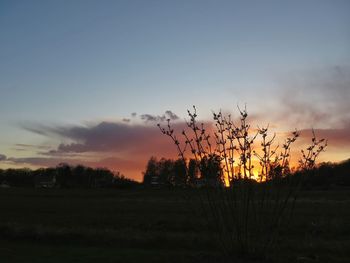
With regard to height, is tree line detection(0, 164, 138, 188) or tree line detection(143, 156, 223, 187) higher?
Result: tree line detection(0, 164, 138, 188)

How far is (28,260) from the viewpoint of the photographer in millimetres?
11922

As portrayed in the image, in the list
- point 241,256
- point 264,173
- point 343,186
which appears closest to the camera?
point 241,256

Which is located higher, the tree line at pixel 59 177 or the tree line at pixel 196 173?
the tree line at pixel 59 177

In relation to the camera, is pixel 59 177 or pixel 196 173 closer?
pixel 196 173

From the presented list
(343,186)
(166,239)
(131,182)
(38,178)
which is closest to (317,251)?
(166,239)

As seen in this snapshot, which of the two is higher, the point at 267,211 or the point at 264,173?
the point at 264,173

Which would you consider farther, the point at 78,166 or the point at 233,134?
the point at 78,166

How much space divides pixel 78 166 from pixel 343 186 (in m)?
106

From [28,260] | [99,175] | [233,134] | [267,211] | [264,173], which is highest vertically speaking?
[99,175]

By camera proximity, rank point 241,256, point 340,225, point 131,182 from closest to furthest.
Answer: point 241,256, point 340,225, point 131,182

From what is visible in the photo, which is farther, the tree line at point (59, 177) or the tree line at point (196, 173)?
the tree line at point (59, 177)

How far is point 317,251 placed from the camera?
46.5 feet

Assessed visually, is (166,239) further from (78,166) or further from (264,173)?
(78,166)

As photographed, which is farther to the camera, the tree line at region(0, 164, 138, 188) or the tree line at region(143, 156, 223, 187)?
the tree line at region(0, 164, 138, 188)
